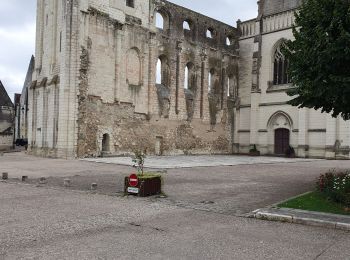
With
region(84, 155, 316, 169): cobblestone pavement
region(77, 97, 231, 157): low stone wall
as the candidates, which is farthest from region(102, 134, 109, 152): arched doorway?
region(84, 155, 316, 169): cobblestone pavement

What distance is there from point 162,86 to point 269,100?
9.16 meters

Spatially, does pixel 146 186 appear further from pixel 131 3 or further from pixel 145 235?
pixel 131 3

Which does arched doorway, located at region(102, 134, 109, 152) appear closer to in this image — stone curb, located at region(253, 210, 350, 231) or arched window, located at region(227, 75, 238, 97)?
arched window, located at region(227, 75, 238, 97)

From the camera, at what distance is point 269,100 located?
32219 mm

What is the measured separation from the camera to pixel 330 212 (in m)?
7.56

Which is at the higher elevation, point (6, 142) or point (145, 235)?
point (6, 142)

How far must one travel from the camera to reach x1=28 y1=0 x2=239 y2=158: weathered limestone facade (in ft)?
78.2

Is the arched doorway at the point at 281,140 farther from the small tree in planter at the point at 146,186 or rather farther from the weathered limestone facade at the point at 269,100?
the small tree in planter at the point at 146,186

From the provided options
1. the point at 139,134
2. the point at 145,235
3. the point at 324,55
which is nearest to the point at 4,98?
the point at 139,134

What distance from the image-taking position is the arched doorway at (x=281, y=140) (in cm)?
3130

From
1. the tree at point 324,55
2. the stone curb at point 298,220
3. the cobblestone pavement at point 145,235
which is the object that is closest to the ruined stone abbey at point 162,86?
the tree at point 324,55

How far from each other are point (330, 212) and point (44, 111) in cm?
2207

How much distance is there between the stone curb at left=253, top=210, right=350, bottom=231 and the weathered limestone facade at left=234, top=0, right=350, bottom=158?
2292 cm

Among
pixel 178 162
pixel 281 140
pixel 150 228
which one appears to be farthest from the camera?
pixel 281 140
